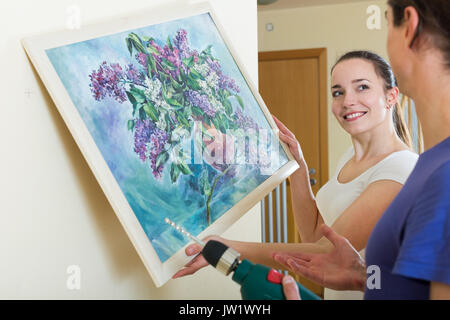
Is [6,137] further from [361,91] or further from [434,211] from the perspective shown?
[361,91]

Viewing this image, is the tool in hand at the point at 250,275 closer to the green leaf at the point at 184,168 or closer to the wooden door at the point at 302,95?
the green leaf at the point at 184,168

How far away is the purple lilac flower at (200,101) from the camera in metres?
0.83

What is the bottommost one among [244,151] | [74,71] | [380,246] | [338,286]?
[338,286]

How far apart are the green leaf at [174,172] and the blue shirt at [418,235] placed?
1.07ft

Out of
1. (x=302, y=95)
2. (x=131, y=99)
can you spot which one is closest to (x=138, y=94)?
(x=131, y=99)

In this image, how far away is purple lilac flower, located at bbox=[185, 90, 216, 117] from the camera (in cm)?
83

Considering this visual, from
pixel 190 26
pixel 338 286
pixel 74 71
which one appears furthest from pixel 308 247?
pixel 74 71

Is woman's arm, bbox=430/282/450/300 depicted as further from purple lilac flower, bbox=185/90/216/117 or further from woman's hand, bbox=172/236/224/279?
purple lilac flower, bbox=185/90/216/117

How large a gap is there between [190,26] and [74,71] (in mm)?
345

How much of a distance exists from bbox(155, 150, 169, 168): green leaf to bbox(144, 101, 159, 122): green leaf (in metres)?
0.06

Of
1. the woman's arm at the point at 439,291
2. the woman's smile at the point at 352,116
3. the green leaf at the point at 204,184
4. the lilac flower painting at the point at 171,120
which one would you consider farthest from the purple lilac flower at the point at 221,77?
the woman's arm at the point at 439,291

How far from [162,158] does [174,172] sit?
36 millimetres

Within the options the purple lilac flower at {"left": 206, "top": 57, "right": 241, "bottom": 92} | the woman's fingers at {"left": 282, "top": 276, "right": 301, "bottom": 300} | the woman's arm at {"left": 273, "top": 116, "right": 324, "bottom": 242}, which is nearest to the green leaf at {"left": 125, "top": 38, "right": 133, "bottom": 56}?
the purple lilac flower at {"left": 206, "top": 57, "right": 241, "bottom": 92}

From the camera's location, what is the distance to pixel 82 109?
24.5 inches
